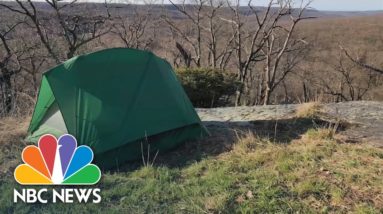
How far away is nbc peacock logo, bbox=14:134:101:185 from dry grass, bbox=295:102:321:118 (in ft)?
10.8

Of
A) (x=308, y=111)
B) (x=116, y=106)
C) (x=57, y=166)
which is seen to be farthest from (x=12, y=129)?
(x=308, y=111)

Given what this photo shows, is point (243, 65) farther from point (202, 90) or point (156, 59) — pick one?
point (156, 59)

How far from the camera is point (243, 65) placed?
23828 mm

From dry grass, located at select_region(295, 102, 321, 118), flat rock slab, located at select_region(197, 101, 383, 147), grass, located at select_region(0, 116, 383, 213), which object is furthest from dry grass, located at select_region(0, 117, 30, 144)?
dry grass, located at select_region(295, 102, 321, 118)

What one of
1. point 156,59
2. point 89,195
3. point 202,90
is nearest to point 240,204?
point 89,195

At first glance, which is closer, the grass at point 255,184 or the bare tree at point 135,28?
the grass at point 255,184

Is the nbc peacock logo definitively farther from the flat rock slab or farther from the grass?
the flat rock slab

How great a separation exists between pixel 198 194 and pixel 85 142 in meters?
2.17

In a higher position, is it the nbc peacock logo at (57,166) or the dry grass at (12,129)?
the nbc peacock logo at (57,166)

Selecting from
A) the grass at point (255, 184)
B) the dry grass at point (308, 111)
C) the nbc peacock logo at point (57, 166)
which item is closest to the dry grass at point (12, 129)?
the nbc peacock logo at point (57, 166)

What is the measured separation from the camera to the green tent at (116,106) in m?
6.02

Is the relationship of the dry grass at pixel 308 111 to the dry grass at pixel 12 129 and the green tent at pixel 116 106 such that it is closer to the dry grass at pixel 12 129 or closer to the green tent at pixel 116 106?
the green tent at pixel 116 106

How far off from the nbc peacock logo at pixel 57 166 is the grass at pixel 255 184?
16 cm

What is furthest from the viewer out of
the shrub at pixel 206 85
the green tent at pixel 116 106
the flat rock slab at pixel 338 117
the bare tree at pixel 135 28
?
the bare tree at pixel 135 28
